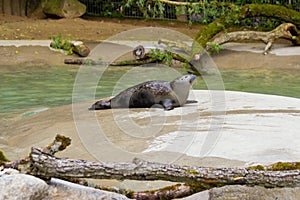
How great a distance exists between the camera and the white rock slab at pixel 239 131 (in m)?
3.74

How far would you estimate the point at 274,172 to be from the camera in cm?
274

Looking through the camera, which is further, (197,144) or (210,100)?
(210,100)

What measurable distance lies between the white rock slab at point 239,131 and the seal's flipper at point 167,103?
10cm

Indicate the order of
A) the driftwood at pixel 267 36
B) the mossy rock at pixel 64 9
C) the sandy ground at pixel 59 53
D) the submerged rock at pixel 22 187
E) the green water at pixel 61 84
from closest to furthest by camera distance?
the submerged rock at pixel 22 187
the sandy ground at pixel 59 53
the green water at pixel 61 84
the driftwood at pixel 267 36
the mossy rock at pixel 64 9

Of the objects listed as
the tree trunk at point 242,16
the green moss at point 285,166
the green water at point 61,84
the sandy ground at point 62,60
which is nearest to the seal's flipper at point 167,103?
the sandy ground at point 62,60

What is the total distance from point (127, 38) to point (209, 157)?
10.5m

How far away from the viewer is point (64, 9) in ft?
56.0

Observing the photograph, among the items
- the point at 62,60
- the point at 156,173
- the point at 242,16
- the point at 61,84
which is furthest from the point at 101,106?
the point at 242,16

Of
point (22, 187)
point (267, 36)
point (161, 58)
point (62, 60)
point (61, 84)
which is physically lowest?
point (62, 60)

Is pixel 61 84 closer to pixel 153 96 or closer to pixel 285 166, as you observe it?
pixel 153 96

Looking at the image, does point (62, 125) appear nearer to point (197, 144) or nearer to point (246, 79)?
point (197, 144)

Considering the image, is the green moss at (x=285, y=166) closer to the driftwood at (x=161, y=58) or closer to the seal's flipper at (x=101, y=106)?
the seal's flipper at (x=101, y=106)

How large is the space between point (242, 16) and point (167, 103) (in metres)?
6.96

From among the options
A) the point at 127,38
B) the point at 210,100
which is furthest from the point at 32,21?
the point at 210,100
